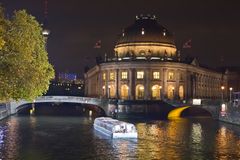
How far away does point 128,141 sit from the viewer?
94562 millimetres

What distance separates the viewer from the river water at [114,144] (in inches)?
3017

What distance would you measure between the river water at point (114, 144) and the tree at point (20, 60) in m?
17.9

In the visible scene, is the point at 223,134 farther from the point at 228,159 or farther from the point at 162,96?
the point at 162,96

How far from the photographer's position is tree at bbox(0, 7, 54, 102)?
181 feet

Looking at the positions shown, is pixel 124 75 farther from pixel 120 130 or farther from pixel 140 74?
pixel 120 130

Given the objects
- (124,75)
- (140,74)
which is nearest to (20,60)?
(140,74)

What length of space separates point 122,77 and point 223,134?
304 feet

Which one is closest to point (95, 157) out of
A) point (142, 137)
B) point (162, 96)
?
point (142, 137)

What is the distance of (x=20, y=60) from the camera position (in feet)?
184

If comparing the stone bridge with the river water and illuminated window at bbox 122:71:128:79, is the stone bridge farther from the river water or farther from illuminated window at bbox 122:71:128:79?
the river water

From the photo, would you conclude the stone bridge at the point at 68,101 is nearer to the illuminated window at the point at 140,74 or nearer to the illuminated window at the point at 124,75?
the illuminated window at the point at 124,75

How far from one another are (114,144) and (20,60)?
37568mm

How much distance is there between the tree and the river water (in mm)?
17900

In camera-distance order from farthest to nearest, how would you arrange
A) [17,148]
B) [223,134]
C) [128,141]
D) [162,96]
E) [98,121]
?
1. [162,96]
2. [98,121]
3. [223,134]
4. [128,141]
5. [17,148]
